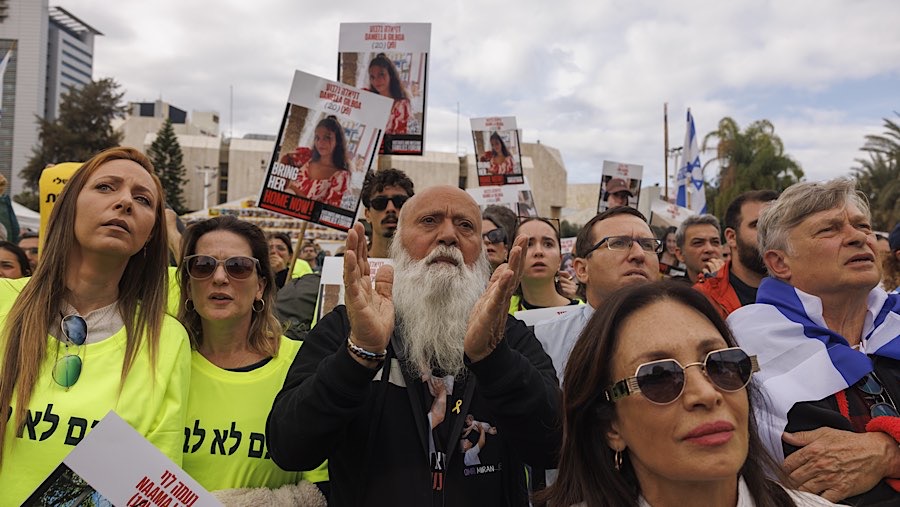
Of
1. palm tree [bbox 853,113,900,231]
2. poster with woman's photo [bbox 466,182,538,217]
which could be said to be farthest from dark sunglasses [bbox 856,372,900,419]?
palm tree [bbox 853,113,900,231]

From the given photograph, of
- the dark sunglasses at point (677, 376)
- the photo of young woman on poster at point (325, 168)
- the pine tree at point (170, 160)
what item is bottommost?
the dark sunglasses at point (677, 376)

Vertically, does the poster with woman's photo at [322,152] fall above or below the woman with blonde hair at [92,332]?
above

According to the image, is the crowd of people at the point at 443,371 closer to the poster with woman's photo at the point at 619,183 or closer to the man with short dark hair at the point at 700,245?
the man with short dark hair at the point at 700,245

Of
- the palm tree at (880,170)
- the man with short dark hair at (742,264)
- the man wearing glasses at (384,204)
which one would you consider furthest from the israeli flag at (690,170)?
the palm tree at (880,170)

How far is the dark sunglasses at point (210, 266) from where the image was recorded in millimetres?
2770

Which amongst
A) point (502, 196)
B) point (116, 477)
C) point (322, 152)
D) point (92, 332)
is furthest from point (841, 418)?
point (502, 196)

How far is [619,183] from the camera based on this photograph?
7.70 m

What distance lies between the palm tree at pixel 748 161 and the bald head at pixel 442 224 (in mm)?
29401

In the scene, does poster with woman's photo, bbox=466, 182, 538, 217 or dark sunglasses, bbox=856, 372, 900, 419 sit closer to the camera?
dark sunglasses, bbox=856, 372, 900, 419

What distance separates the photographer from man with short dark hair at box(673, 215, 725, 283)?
525cm

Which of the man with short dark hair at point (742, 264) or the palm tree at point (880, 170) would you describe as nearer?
the man with short dark hair at point (742, 264)

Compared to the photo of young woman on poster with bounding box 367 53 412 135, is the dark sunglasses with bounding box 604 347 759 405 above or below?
below

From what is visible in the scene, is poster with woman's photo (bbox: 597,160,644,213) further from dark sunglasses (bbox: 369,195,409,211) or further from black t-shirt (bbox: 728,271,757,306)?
dark sunglasses (bbox: 369,195,409,211)

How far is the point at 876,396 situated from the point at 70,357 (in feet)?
8.93
